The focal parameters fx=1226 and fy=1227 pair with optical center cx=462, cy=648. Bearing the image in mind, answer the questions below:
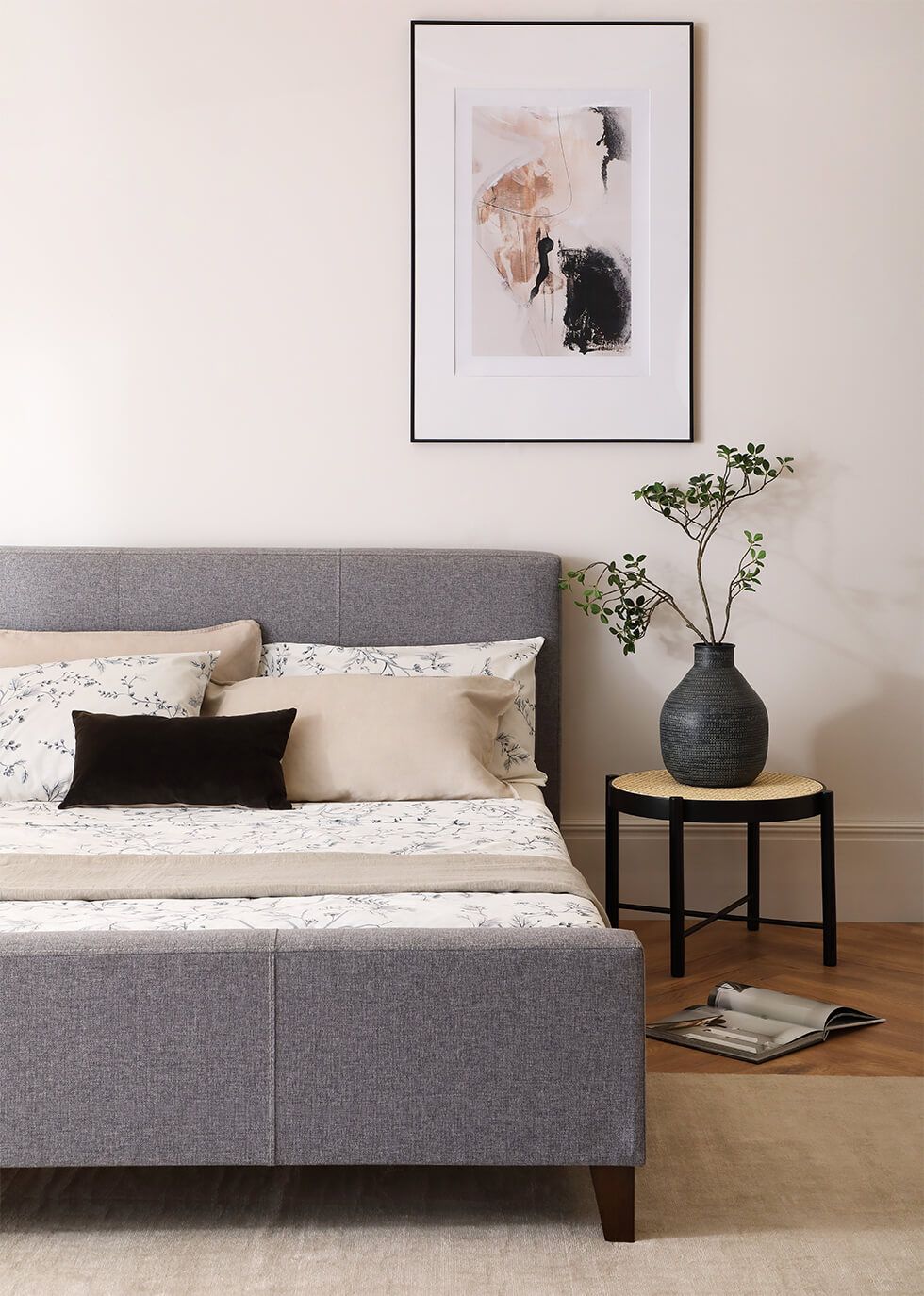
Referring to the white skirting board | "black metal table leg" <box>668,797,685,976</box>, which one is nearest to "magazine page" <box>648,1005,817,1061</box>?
"black metal table leg" <box>668,797,685,976</box>

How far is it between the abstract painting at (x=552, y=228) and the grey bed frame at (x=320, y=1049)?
2279 mm

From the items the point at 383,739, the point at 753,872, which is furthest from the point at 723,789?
the point at 383,739

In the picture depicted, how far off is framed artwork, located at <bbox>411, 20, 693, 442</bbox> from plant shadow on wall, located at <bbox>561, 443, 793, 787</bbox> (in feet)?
0.78

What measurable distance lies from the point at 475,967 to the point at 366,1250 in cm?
46

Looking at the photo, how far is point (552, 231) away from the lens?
3.60 m

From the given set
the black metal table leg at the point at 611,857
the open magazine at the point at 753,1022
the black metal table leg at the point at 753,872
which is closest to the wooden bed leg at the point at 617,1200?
the open magazine at the point at 753,1022

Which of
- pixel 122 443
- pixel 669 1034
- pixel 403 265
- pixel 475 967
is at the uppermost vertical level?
pixel 403 265

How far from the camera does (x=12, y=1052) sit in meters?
1.76

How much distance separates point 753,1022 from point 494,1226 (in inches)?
43.5

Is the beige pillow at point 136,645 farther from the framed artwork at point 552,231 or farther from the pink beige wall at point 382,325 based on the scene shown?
the framed artwork at point 552,231

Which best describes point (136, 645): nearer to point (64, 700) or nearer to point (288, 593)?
point (64, 700)

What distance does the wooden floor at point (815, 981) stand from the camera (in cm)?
259

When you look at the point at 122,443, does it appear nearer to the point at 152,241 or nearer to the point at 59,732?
the point at 152,241

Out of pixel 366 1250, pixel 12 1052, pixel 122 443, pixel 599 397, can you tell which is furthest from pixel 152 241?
pixel 366 1250
